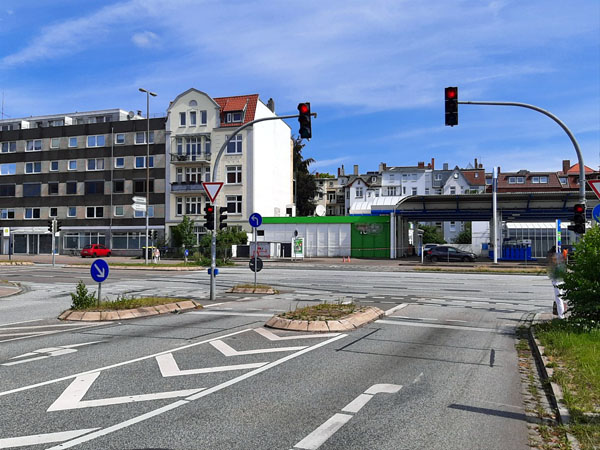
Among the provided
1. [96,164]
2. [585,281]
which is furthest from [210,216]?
[96,164]

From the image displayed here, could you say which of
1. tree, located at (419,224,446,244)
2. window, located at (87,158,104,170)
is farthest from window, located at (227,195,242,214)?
tree, located at (419,224,446,244)

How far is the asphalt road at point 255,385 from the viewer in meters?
4.90

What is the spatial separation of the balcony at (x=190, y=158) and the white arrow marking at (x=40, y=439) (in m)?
55.0

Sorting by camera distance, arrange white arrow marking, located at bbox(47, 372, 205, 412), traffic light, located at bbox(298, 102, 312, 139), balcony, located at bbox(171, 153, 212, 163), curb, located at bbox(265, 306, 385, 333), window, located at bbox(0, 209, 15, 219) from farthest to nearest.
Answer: window, located at bbox(0, 209, 15, 219) < balcony, located at bbox(171, 153, 212, 163) < traffic light, located at bbox(298, 102, 312, 139) < curb, located at bbox(265, 306, 385, 333) < white arrow marking, located at bbox(47, 372, 205, 412)

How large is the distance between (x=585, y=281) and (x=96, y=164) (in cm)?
6057

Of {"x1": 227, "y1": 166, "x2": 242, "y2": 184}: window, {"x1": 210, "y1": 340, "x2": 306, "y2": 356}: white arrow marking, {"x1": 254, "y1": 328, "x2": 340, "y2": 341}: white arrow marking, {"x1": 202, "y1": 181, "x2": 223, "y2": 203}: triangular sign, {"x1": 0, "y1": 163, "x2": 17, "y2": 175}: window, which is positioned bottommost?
{"x1": 254, "y1": 328, "x2": 340, "y2": 341}: white arrow marking

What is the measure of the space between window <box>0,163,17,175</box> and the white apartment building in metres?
20.9

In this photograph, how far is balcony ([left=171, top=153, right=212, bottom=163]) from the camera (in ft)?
193

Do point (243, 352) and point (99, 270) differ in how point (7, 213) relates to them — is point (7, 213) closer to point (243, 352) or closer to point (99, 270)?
point (99, 270)

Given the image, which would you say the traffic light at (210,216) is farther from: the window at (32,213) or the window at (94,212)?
the window at (32,213)

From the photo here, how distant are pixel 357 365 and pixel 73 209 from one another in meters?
61.8

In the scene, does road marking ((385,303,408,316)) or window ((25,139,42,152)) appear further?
window ((25,139,42,152))

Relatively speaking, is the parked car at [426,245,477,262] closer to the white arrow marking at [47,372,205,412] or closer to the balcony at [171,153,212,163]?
the balcony at [171,153,212,163]

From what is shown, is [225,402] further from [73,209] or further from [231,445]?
[73,209]
